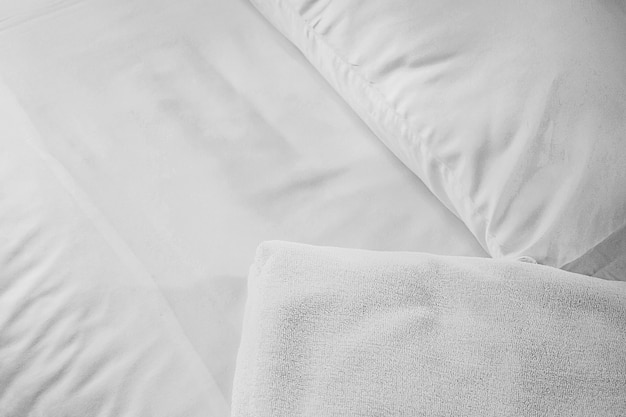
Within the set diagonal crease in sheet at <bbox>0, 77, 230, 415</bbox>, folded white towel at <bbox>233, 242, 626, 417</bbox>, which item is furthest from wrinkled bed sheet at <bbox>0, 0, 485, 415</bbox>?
folded white towel at <bbox>233, 242, 626, 417</bbox>

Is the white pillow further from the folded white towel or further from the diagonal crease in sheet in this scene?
the diagonal crease in sheet

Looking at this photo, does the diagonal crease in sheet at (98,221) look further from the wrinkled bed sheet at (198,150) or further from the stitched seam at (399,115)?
the stitched seam at (399,115)

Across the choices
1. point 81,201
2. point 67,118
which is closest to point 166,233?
point 81,201

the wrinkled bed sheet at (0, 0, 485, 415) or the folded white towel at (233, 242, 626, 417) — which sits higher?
the wrinkled bed sheet at (0, 0, 485, 415)

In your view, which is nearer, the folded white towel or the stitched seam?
the folded white towel

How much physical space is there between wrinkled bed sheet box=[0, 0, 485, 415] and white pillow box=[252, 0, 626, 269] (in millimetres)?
80

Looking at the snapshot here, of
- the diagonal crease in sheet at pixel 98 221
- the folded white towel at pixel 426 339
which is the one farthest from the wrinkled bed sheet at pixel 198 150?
the folded white towel at pixel 426 339

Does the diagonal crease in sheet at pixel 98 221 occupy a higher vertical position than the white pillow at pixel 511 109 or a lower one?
higher

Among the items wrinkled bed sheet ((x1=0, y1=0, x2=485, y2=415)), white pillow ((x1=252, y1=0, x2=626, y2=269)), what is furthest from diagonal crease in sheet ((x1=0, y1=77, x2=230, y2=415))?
white pillow ((x1=252, y1=0, x2=626, y2=269))

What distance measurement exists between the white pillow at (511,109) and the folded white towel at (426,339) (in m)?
0.08

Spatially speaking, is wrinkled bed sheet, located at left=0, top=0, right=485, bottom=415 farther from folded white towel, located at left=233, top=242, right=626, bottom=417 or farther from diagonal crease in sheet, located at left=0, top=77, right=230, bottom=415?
folded white towel, located at left=233, top=242, right=626, bottom=417

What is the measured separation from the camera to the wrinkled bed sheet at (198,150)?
0.76 m

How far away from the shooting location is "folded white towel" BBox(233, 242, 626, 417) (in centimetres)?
57

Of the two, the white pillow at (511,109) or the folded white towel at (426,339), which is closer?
the folded white towel at (426,339)
